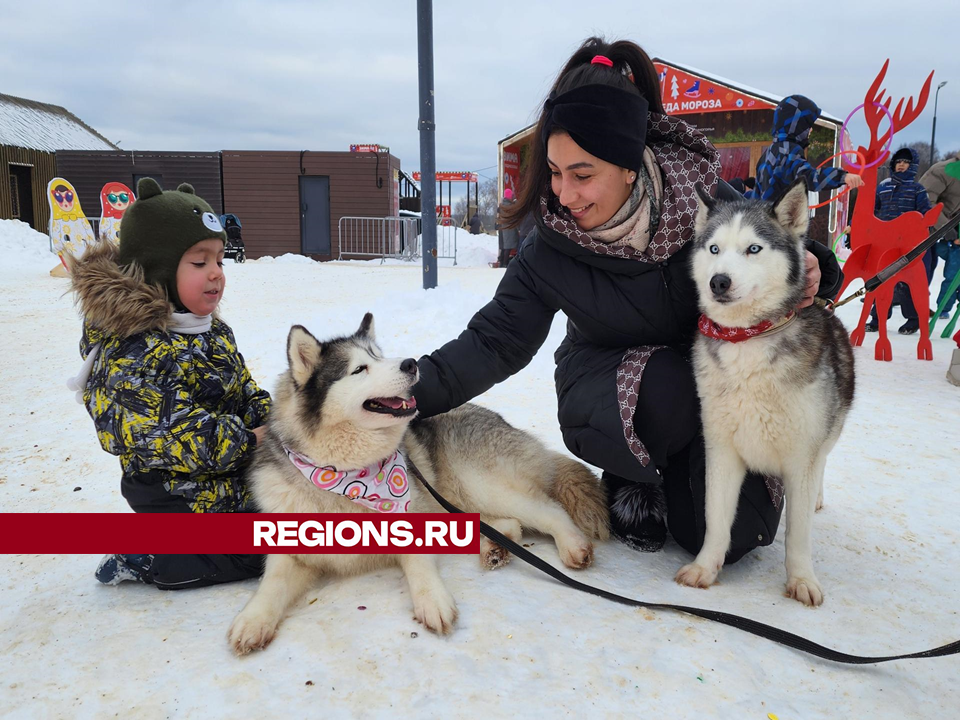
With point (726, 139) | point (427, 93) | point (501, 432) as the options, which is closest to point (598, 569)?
point (501, 432)

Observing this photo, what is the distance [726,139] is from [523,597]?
1514 centimetres

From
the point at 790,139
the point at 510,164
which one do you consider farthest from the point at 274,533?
the point at 510,164

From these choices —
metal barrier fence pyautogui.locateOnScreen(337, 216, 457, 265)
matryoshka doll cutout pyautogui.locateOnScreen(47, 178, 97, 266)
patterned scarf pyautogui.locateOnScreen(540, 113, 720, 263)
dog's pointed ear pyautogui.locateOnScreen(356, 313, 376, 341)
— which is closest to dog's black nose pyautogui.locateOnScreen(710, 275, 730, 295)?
patterned scarf pyautogui.locateOnScreen(540, 113, 720, 263)

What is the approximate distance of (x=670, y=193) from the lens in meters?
2.17

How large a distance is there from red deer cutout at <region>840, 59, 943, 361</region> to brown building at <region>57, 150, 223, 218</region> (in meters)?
18.0

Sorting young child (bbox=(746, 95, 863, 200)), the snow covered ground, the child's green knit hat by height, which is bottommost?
the snow covered ground

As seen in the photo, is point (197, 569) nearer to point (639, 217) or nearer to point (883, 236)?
point (639, 217)

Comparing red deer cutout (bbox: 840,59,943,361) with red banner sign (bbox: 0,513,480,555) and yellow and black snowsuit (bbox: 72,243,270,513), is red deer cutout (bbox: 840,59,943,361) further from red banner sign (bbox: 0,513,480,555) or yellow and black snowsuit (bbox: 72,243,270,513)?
yellow and black snowsuit (bbox: 72,243,270,513)

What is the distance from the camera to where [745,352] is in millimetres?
1889

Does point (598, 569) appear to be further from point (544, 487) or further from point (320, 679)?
point (320, 679)

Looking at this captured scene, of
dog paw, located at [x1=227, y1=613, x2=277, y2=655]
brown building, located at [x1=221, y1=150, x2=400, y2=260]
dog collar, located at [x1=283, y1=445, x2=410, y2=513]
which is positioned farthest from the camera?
brown building, located at [x1=221, y1=150, x2=400, y2=260]

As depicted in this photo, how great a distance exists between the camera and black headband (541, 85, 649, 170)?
1991 mm

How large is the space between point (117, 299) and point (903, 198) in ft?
28.7

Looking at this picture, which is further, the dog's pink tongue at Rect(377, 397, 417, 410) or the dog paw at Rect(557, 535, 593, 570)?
the dog paw at Rect(557, 535, 593, 570)
